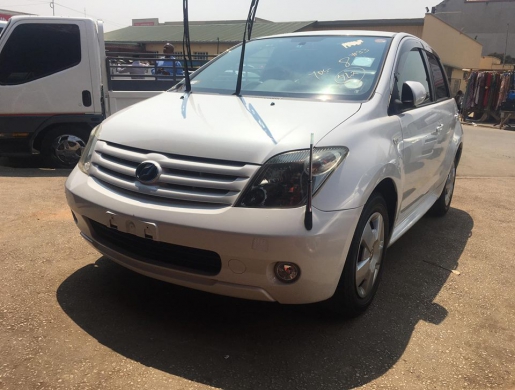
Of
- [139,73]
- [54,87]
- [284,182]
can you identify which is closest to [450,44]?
[139,73]

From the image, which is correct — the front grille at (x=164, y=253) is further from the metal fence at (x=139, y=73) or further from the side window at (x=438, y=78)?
the metal fence at (x=139, y=73)

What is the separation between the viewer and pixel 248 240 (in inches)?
88.2

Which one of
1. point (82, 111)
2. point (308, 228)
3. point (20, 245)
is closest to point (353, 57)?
point (308, 228)

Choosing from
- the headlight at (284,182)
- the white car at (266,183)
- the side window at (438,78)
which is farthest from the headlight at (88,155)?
the side window at (438,78)

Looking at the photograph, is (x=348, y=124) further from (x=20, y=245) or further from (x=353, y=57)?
(x=20, y=245)

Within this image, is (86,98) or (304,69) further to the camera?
(86,98)

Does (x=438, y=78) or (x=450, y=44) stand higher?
(x=438, y=78)

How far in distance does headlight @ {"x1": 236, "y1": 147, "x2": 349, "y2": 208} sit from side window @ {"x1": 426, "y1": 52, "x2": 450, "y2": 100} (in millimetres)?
2598

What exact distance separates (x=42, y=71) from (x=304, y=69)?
179 inches

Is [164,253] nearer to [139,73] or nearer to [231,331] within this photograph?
[231,331]

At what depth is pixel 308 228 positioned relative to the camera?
223cm

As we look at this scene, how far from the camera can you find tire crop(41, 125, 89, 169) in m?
6.76

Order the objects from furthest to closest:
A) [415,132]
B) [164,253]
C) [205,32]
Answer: [205,32]
[415,132]
[164,253]

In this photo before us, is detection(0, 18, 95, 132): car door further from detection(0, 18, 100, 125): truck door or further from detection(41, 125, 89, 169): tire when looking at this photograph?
detection(41, 125, 89, 169): tire
